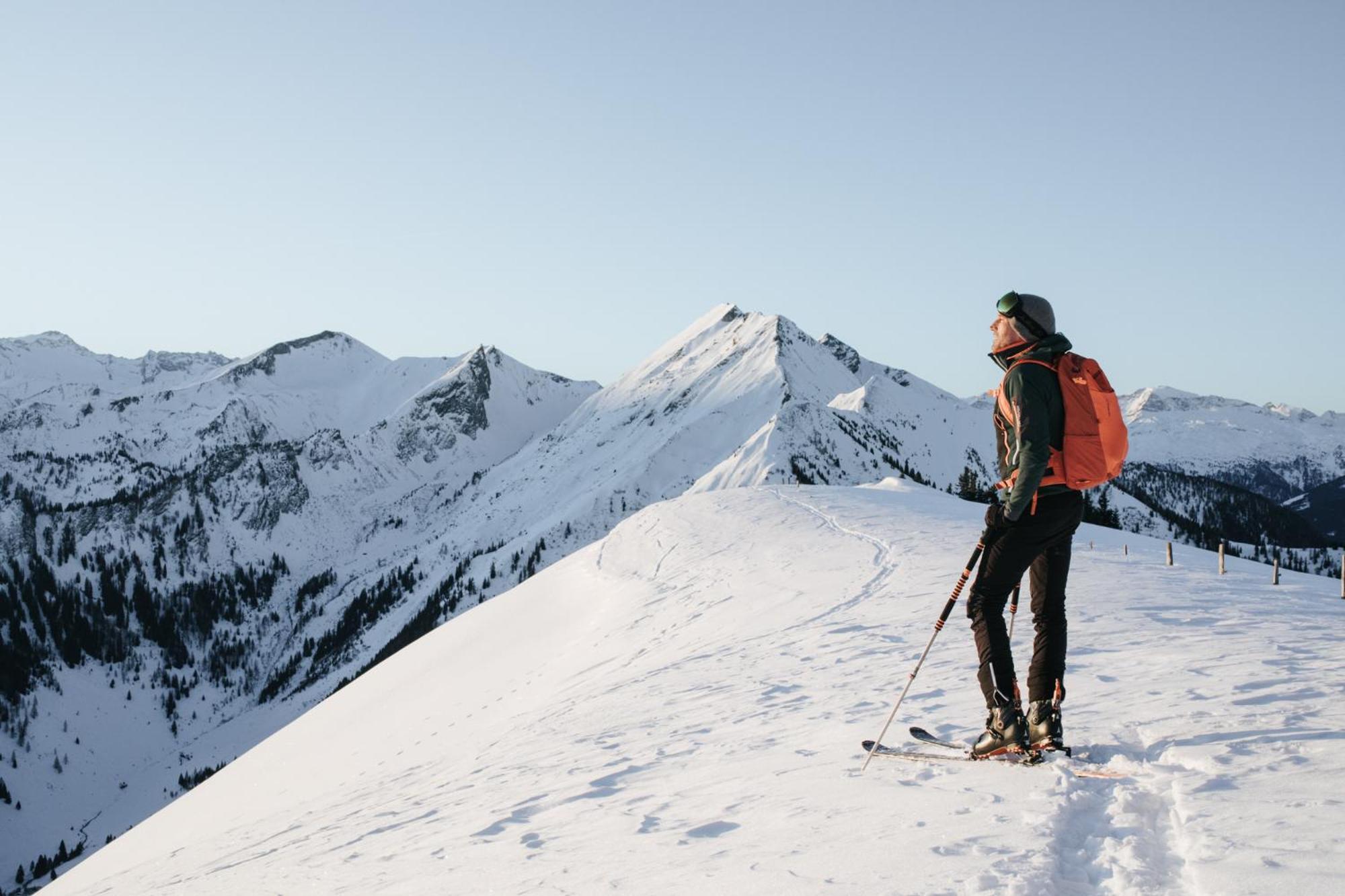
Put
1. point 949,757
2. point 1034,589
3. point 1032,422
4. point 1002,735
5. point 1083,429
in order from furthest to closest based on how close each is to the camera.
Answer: point 949,757, point 1034,589, point 1002,735, point 1083,429, point 1032,422

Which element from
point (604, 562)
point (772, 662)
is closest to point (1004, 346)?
point (772, 662)

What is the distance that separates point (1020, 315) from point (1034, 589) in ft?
8.40

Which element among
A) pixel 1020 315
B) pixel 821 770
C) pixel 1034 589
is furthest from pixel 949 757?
pixel 1020 315

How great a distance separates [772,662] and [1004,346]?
876 centimetres

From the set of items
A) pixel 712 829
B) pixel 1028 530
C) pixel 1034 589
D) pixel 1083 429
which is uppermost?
pixel 1083 429

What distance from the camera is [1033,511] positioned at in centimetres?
760

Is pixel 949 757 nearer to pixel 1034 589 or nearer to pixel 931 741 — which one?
pixel 931 741

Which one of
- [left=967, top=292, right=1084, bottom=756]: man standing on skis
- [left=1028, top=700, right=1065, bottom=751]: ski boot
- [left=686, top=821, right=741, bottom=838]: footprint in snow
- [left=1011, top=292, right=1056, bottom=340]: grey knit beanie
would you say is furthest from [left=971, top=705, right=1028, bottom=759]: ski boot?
[left=1011, top=292, right=1056, bottom=340]: grey knit beanie

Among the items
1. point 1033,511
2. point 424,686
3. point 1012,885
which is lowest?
point 424,686

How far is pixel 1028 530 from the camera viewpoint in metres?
7.71

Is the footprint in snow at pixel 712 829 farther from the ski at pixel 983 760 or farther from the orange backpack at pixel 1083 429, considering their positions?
the orange backpack at pixel 1083 429

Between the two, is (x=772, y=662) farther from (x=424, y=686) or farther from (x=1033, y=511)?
(x=424, y=686)

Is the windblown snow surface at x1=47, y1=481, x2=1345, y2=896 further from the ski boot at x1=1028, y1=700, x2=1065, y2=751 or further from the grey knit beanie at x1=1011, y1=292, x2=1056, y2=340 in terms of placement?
the grey knit beanie at x1=1011, y1=292, x2=1056, y2=340

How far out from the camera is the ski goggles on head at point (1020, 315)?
7.72 metres
